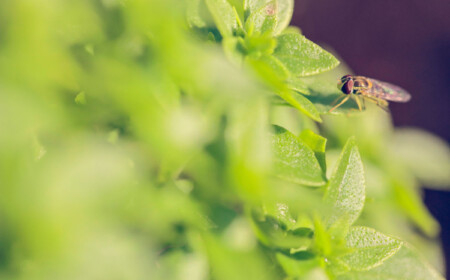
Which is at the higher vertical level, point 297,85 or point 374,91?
point 297,85

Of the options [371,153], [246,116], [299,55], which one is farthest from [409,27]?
[246,116]

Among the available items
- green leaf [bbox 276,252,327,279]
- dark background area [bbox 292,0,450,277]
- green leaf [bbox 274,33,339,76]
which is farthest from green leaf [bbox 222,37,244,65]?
dark background area [bbox 292,0,450,277]

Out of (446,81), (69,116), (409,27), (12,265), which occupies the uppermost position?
(69,116)

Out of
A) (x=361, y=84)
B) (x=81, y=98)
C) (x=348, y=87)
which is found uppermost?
(x=81, y=98)

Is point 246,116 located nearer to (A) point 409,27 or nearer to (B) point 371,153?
(B) point 371,153

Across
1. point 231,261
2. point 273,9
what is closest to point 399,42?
point 273,9

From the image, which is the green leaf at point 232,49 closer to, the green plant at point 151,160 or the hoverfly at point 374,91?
the green plant at point 151,160

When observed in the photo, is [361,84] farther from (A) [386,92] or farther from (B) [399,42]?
(B) [399,42]
